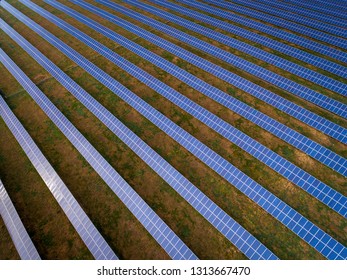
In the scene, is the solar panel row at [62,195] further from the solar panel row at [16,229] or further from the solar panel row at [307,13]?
the solar panel row at [307,13]

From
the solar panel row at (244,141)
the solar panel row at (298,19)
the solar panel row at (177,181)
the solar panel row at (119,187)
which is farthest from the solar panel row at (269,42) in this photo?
the solar panel row at (119,187)

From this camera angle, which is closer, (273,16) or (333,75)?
(333,75)

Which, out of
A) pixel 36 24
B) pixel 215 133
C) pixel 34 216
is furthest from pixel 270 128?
pixel 36 24

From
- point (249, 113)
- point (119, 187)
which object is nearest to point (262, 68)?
point (249, 113)

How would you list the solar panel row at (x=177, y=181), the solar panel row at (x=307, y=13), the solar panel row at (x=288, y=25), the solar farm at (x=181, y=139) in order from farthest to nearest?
the solar panel row at (x=307, y=13) → the solar panel row at (x=288, y=25) → the solar farm at (x=181, y=139) → the solar panel row at (x=177, y=181)

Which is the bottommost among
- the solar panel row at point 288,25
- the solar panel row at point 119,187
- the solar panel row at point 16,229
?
the solar panel row at point 16,229
